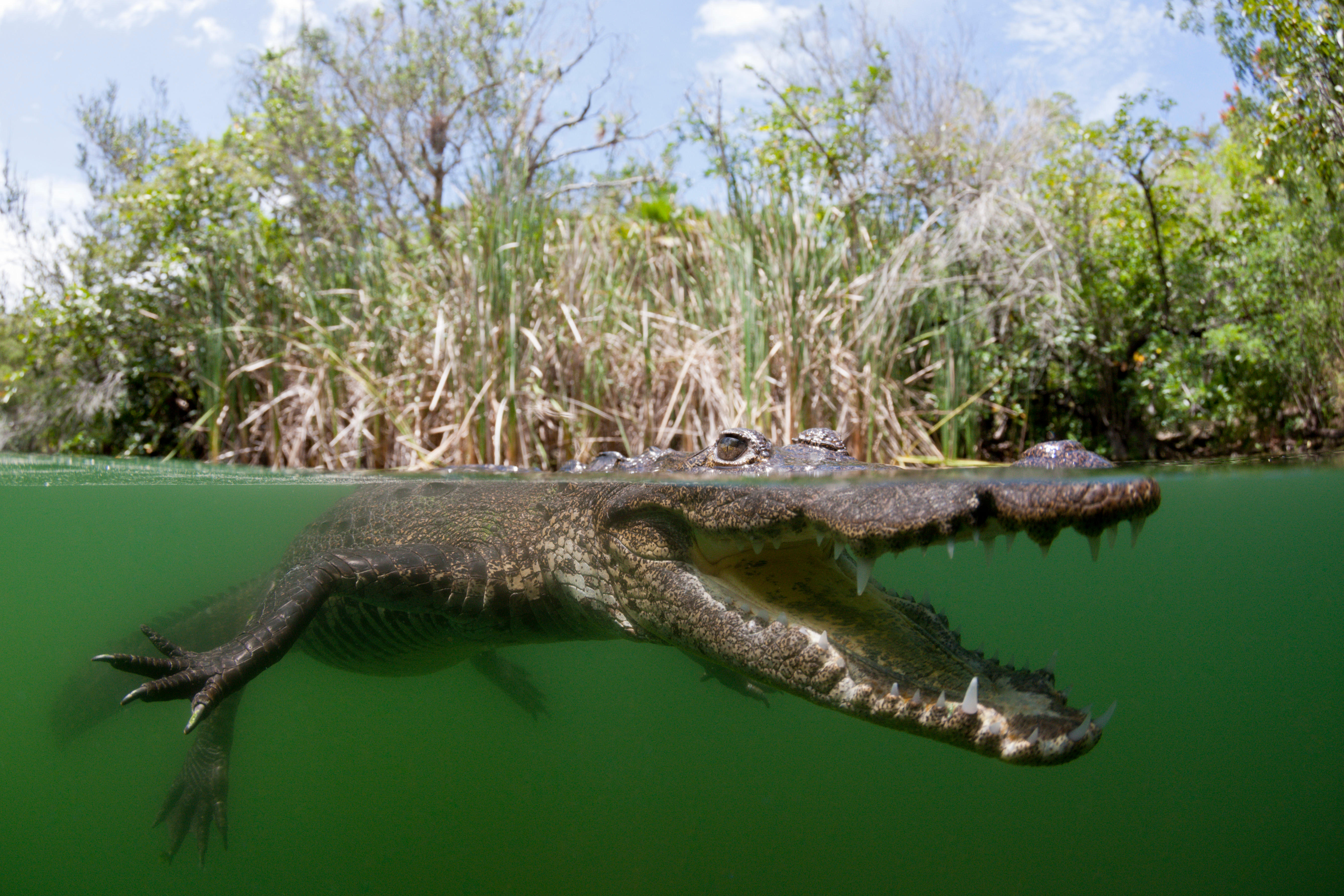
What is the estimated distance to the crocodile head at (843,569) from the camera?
6.70 feet

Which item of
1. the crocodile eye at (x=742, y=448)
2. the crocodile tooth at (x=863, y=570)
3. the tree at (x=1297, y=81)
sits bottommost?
the crocodile tooth at (x=863, y=570)

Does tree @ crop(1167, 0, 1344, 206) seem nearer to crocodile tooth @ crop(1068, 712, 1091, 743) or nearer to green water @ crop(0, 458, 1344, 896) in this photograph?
green water @ crop(0, 458, 1344, 896)

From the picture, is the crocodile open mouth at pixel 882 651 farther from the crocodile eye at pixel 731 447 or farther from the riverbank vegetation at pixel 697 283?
the riverbank vegetation at pixel 697 283

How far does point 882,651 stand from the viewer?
2.56 meters

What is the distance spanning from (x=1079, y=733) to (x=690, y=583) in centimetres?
140

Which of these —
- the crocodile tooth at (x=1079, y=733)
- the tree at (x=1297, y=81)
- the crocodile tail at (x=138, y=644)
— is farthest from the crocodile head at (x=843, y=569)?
the tree at (x=1297, y=81)

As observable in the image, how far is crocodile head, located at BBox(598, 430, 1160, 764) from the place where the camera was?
204 centimetres

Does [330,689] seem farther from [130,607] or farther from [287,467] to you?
[130,607]

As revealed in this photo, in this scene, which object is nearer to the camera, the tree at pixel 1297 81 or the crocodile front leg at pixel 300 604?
the crocodile front leg at pixel 300 604

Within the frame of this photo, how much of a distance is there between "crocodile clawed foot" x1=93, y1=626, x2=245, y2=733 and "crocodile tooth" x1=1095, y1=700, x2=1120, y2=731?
277 cm

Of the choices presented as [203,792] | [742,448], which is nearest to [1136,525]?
[742,448]

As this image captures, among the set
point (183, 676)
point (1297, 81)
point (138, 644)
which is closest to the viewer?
point (183, 676)

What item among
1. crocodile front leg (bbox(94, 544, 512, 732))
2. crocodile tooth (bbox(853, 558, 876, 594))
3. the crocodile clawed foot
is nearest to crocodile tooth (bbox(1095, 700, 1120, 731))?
crocodile tooth (bbox(853, 558, 876, 594))

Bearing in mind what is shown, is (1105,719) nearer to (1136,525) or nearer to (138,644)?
(1136,525)
